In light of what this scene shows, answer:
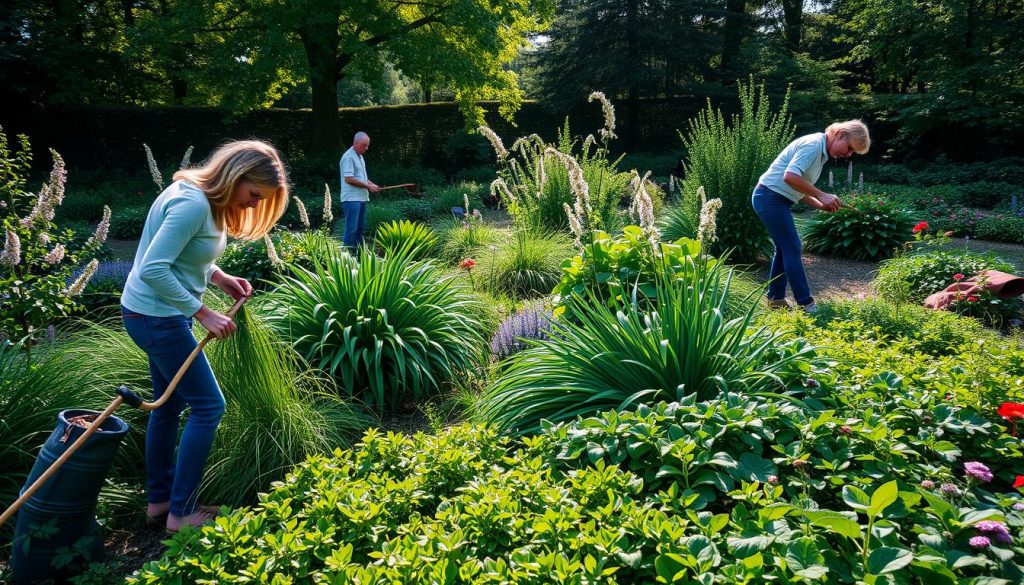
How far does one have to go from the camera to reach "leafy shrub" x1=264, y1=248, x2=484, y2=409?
4055 millimetres

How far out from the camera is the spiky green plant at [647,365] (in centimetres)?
298

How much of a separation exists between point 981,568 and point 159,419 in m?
3.01

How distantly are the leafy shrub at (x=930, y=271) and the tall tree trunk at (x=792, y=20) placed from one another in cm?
2141

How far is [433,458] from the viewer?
248 cm

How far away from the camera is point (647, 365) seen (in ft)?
9.88

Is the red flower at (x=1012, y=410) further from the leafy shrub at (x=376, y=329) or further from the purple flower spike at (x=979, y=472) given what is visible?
the leafy shrub at (x=376, y=329)

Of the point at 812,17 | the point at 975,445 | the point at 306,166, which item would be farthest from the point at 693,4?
the point at 975,445

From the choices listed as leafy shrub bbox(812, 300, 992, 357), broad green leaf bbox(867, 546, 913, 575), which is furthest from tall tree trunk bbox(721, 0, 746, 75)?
broad green leaf bbox(867, 546, 913, 575)

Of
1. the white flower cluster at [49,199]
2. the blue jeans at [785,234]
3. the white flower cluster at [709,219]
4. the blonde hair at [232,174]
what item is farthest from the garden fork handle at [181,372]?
the blue jeans at [785,234]

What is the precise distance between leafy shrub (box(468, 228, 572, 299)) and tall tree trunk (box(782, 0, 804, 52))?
74.7ft

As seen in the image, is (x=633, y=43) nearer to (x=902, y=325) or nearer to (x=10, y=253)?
(x=902, y=325)

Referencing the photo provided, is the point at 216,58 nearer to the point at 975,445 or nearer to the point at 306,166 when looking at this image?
the point at 306,166

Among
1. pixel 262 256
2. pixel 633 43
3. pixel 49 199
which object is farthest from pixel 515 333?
pixel 633 43

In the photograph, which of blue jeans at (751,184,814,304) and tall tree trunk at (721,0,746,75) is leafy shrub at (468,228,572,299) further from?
tall tree trunk at (721,0,746,75)
